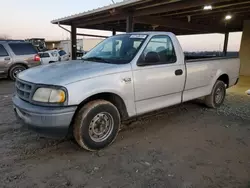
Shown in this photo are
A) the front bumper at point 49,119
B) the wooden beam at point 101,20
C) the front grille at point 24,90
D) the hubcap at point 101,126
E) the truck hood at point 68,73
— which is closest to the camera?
the front bumper at point 49,119

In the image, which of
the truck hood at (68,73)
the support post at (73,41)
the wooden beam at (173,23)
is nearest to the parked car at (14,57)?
the support post at (73,41)

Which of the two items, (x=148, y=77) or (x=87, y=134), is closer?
(x=87, y=134)

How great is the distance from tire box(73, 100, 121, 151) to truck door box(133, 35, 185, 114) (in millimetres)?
526

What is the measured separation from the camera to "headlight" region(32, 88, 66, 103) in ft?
9.00

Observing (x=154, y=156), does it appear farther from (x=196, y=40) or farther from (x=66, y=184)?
(x=196, y=40)

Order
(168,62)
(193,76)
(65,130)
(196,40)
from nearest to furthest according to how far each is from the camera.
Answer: (65,130) → (168,62) → (193,76) → (196,40)

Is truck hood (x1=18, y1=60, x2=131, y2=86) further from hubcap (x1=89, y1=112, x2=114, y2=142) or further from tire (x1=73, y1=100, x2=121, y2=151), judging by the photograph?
hubcap (x1=89, y1=112, x2=114, y2=142)

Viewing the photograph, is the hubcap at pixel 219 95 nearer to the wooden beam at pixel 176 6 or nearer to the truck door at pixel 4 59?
the wooden beam at pixel 176 6

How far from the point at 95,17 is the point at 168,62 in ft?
26.9

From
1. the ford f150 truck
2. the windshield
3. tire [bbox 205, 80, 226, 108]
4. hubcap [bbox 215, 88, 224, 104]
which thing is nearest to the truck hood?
the ford f150 truck

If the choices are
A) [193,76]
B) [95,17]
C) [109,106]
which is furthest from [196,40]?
[109,106]

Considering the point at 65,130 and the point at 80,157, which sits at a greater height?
the point at 65,130

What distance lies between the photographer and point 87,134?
306 cm

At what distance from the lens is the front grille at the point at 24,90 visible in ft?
9.70
